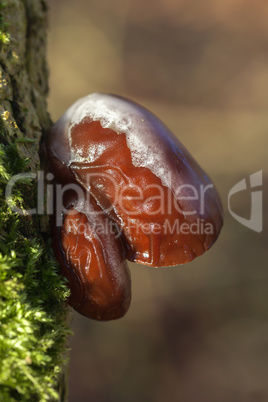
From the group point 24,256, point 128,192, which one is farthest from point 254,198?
point 24,256

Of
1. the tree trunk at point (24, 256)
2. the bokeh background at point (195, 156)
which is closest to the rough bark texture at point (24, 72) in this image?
the tree trunk at point (24, 256)

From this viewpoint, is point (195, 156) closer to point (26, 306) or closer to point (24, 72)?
point (24, 72)

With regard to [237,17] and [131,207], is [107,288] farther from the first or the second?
[237,17]

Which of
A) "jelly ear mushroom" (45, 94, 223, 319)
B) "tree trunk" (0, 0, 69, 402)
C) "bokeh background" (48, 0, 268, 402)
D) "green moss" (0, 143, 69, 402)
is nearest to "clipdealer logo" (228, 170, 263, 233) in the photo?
"bokeh background" (48, 0, 268, 402)

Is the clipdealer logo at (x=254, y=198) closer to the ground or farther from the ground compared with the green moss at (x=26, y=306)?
farther from the ground

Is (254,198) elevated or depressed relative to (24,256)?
elevated

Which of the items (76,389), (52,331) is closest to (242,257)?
(76,389)

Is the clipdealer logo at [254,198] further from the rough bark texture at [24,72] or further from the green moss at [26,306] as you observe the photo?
the green moss at [26,306]
